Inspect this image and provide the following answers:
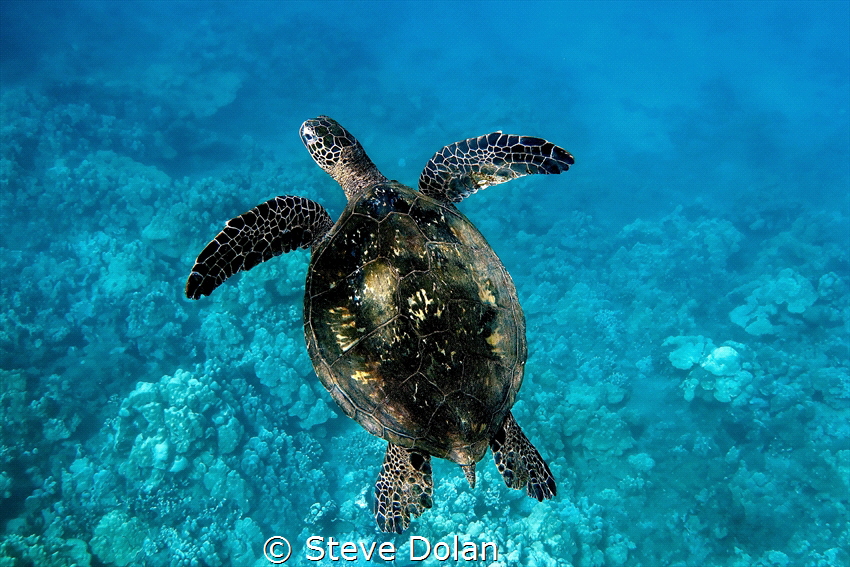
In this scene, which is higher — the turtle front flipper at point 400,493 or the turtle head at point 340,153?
the turtle head at point 340,153

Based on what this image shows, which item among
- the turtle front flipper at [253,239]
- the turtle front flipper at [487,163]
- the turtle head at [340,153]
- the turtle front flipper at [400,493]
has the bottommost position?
the turtle front flipper at [400,493]

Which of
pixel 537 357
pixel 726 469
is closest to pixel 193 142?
pixel 537 357

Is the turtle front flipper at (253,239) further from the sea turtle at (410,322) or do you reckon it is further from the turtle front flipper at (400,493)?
the turtle front flipper at (400,493)

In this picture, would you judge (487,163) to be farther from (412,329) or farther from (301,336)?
(301,336)

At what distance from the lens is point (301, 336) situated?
7.42 meters

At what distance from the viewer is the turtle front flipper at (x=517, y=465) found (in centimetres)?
284

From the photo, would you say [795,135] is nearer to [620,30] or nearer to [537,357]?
[620,30]

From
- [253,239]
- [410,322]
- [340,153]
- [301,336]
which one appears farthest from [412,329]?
[301,336]

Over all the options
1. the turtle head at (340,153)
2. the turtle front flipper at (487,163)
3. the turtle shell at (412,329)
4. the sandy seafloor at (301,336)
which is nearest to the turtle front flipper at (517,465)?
the turtle shell at (412,329)

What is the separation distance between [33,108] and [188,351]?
35.5 ft

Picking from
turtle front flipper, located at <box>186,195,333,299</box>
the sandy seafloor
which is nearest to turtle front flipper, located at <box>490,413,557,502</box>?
turtle front flipper, located at <box>186,195,333,299</box>

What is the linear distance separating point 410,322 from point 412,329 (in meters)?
0.04

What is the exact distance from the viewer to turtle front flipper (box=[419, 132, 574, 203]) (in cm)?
295

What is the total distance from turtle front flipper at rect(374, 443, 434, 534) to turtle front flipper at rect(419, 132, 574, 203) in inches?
79.5
